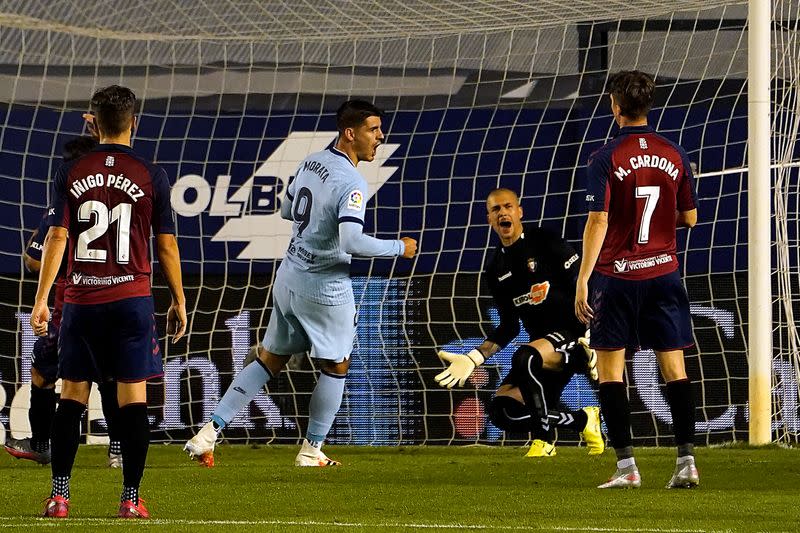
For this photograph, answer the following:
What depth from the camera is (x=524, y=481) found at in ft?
22.4

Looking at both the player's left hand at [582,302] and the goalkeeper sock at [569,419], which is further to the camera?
the goalkeeper sock at [569,419]

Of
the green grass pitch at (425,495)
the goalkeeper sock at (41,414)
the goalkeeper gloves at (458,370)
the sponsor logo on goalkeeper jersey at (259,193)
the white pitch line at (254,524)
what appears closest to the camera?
the white pitch line at (254,524)

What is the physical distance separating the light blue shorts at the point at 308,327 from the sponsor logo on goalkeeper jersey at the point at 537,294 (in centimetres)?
121

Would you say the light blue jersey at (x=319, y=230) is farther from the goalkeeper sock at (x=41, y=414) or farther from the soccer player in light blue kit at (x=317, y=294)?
the goalkeeper sock at (x=41, y=414)

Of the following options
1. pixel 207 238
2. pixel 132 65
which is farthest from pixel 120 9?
pixel 207 238

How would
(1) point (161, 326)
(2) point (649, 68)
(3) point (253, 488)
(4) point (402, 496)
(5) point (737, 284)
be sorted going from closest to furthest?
(4) point (402, 496) < (3) point (253, 488) < (5) point (737, 284) < (1) point (161, 326) < (2) point (649, 68)

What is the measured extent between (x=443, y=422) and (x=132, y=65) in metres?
3.87

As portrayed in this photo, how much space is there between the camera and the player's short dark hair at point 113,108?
5191mm

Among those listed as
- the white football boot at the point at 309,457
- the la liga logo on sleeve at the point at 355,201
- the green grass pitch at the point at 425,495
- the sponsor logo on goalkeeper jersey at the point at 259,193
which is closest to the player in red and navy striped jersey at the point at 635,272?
the green grass pitch at the point at 425,495

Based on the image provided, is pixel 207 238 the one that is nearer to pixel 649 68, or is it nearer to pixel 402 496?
pixel 649 68

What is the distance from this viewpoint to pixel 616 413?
20.7 ft

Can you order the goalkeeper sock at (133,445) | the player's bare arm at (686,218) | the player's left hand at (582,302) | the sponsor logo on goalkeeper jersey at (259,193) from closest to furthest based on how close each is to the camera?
the goalkeeper sock at (133,445) < the player's left hand at (582,302) < the player's bare arm at (686,218) < the sponsor logo on goalkeeper jersey at (259,193)

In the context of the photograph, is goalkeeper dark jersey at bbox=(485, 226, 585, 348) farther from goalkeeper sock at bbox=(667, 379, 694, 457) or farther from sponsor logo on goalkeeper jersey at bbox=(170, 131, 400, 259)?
sponsor logo on goalkeeper jersey at bbox=(170, 131, 400, 259)

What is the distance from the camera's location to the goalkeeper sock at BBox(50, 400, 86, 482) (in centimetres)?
521
